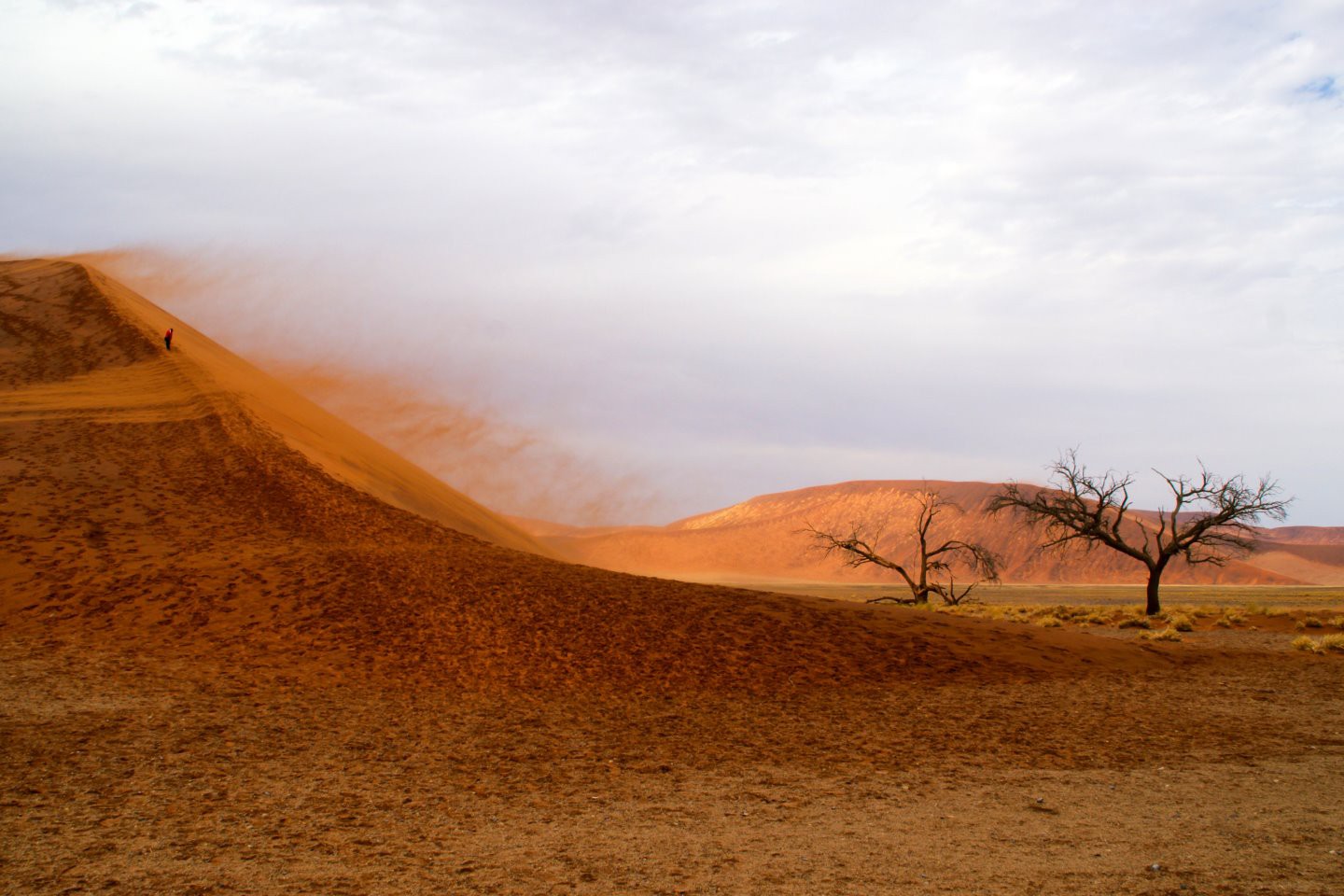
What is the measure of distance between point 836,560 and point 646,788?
374 ft

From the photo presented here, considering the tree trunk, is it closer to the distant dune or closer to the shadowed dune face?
the shadowed dune face

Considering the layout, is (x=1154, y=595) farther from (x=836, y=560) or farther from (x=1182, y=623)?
(x=836, y=560)

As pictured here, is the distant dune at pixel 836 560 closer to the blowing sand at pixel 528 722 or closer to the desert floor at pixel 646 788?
the blowing sand at pixel 528 722

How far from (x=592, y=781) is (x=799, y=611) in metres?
11.3

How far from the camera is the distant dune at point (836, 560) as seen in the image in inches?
4277

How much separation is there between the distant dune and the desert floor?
9152 centimetres

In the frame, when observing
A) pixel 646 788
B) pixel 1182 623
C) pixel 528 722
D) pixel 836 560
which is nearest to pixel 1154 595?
pixel 1182 623

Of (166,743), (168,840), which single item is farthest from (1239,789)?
(166,743)

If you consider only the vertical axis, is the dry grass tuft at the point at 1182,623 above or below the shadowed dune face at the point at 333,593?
below

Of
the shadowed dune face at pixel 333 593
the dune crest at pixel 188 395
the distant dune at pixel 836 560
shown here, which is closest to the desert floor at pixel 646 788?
the shadowed dune face at pixel 333 593

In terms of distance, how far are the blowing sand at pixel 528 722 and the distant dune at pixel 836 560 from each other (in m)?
84.8

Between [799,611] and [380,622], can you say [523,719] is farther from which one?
[799,611]

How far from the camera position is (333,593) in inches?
748

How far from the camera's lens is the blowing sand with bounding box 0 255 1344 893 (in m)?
7.48
